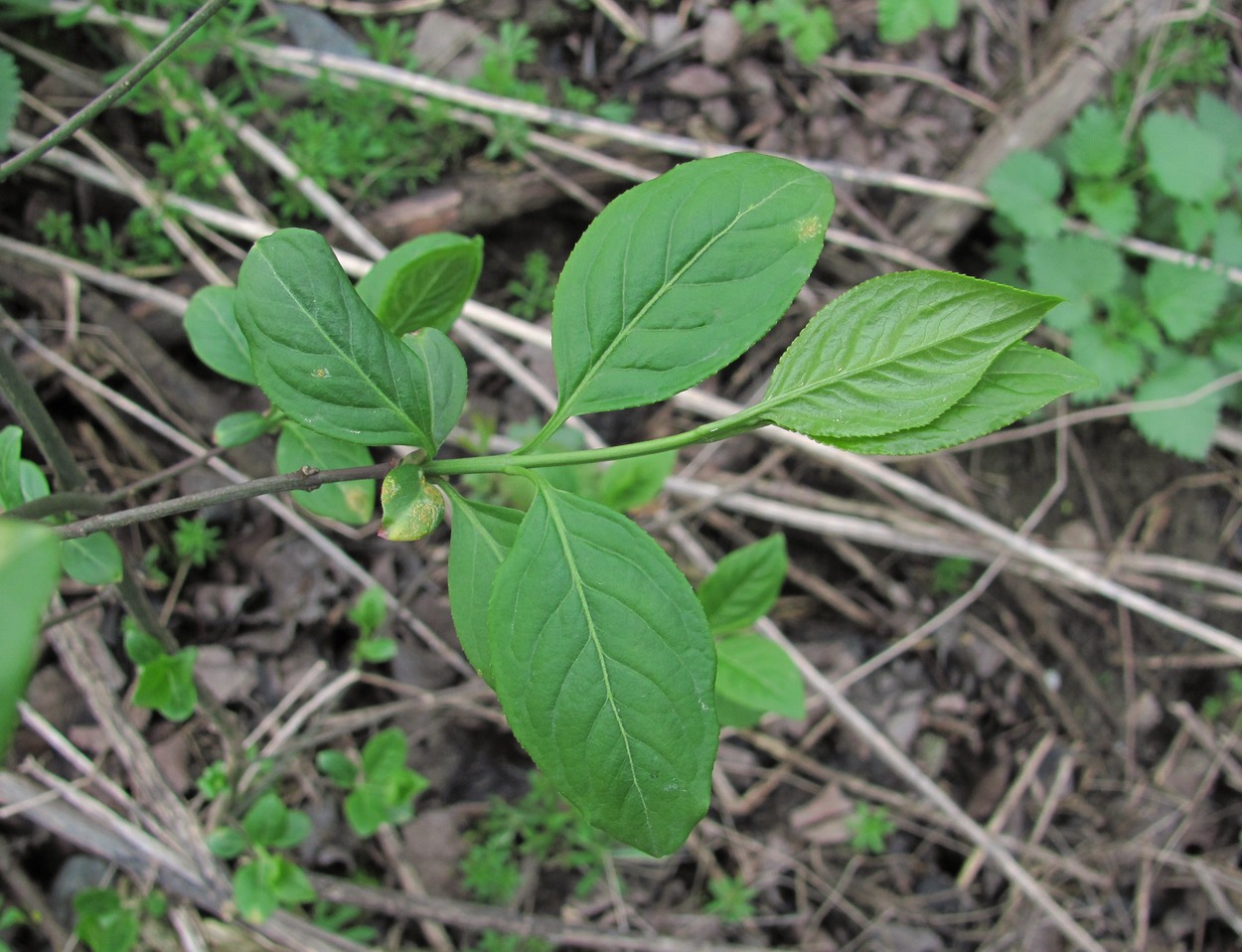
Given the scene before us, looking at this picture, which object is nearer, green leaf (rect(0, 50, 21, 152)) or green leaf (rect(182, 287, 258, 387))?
green leaf (rect(182, 287, 258, 387))

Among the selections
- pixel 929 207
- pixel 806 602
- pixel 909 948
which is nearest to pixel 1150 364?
pixel 929 207

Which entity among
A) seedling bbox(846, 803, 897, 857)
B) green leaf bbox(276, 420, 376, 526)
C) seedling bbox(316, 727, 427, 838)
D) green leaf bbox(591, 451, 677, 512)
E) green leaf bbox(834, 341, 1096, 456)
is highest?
green leaf bbox(834, 341, 1096, 456)

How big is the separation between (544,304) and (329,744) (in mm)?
1393

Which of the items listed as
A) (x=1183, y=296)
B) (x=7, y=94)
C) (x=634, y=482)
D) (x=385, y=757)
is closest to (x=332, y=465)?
(x=634, y=482)

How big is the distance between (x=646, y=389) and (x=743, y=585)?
0.97 meters

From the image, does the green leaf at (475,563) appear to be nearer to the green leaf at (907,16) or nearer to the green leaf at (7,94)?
the green leaf at (7,94)

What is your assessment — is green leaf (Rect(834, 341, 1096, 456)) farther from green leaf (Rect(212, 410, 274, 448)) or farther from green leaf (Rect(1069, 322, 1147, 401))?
green leaf (Rect(1069, 322, 1147, 401))

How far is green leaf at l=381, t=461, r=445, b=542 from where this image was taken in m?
0.99

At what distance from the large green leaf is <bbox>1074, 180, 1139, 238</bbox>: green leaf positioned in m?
3.00

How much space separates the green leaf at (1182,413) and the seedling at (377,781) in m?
2.69

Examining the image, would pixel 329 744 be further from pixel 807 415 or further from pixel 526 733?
pixel 807 415

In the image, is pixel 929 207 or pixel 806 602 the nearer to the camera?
pixel 806 602

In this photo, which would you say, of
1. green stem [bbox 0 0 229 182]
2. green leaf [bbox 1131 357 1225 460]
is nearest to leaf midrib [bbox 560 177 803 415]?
green stem [bbox 0 0 229 182]

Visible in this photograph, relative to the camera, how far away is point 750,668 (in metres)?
1.85
